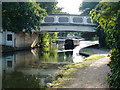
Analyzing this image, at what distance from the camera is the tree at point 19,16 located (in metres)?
26.2

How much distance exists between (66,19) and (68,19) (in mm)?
426

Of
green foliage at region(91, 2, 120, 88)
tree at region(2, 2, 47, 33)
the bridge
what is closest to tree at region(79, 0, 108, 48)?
the bridge

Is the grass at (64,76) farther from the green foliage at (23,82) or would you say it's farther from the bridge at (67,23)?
the bridge at (67,23)

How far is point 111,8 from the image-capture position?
7.09 m

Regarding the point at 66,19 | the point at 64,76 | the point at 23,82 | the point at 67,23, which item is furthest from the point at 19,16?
the point at 64,76

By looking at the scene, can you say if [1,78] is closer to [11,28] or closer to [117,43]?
[117,43]

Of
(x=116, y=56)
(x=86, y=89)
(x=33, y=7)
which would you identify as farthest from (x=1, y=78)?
(x=33, y=7)

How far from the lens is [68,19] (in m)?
36.0

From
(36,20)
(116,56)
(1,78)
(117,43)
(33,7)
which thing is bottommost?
(1,78)

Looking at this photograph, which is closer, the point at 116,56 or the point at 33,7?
the point at 116,56

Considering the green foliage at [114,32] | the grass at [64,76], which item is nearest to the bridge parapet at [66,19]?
the grass at [64,76]

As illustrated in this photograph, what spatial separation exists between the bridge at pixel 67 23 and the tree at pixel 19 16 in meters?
5.75

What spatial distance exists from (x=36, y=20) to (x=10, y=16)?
4157 mm

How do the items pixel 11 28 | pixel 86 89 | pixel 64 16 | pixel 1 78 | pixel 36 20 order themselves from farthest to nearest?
pixel 64 16 < pixel 36 20 < pixel 11 28 < pixel 1 78 < pixel 86 89
